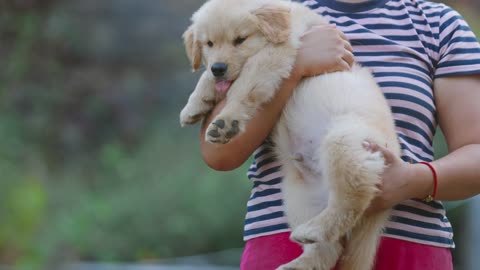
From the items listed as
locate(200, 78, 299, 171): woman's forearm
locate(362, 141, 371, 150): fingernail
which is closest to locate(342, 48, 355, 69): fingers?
locate(200, 78, 299, 171): woman's forearm

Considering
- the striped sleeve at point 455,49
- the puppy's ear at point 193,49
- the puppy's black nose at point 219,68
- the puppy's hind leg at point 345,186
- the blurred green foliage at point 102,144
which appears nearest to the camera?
the puppy's hind leg at point 345,186

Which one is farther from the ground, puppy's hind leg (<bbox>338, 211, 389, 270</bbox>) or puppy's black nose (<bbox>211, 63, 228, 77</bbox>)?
puppy's black nose (<bbox>211, 63, 228, 77</bbox>)

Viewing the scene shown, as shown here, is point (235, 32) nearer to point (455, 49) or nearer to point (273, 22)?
point (273, 22)

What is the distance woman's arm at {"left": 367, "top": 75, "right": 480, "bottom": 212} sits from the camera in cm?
220

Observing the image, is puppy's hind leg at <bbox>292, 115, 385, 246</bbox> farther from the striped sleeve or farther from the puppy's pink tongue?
the puppy's pink tongue

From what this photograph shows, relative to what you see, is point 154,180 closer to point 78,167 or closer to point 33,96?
point 78,167

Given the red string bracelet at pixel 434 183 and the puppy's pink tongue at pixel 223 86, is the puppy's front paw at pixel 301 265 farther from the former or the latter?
the puppy's pink tongue at pixel 223 86

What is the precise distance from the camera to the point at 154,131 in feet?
19.1

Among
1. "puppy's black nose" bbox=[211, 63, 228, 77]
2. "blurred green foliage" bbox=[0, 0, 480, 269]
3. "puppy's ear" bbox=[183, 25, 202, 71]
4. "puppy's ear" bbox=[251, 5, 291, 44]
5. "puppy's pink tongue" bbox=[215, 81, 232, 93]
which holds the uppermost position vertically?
"puppy's ear" bbox=[251, 5, 291, 44]

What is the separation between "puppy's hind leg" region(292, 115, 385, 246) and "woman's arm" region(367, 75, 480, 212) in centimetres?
4

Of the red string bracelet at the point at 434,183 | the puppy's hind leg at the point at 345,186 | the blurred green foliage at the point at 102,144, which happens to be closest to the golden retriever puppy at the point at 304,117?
the puppy's hind leg at the point at 345,186

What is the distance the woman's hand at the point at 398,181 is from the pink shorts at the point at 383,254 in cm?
12

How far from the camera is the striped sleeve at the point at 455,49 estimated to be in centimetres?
235

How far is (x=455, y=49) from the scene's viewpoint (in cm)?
237
